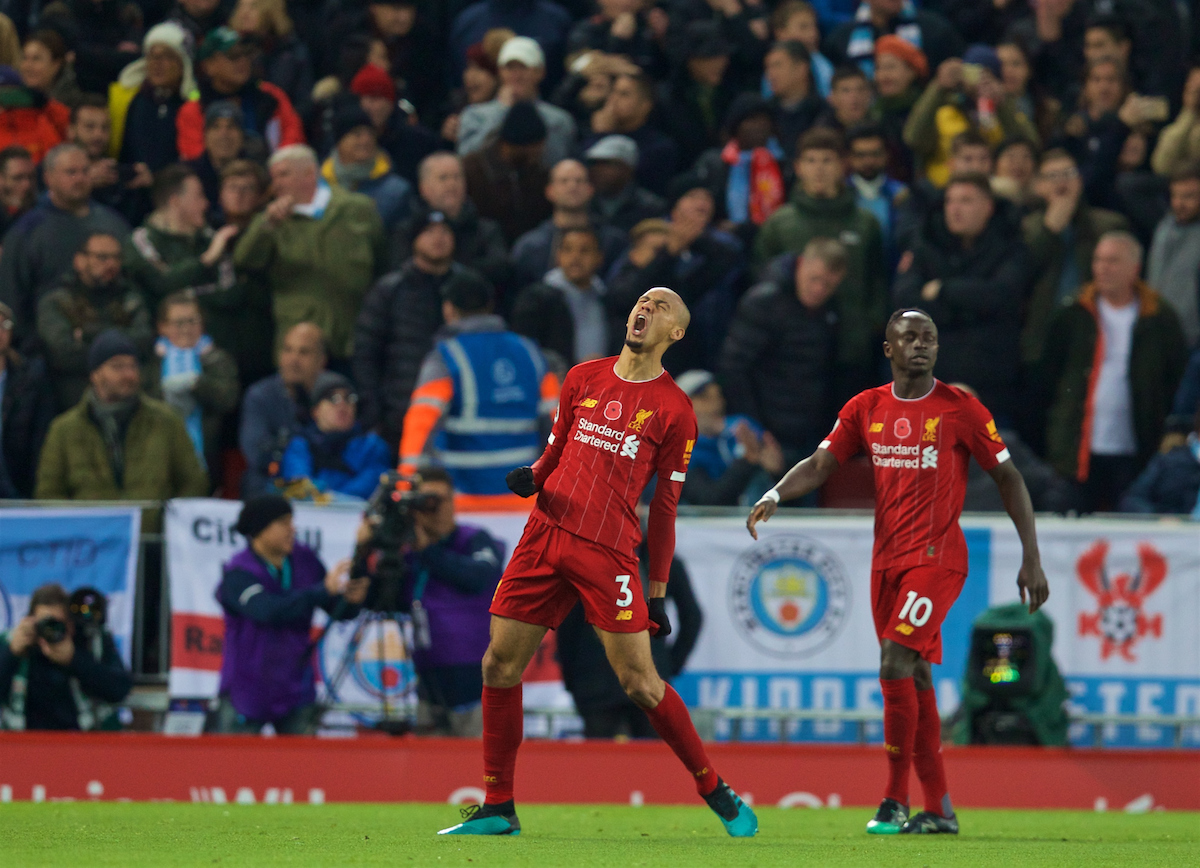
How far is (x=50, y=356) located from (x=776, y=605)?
5573 mm

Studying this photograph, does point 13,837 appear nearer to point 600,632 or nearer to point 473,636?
point 600,632

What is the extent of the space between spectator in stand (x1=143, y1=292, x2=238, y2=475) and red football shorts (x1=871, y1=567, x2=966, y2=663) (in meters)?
6.52

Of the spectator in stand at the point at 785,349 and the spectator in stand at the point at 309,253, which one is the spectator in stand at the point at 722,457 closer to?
the spectator in stand at the point at 785,349

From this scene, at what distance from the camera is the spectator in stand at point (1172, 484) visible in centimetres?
1266

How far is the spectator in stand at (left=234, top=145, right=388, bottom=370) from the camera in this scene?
1420 cm

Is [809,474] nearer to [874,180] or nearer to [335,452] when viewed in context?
[335,452]

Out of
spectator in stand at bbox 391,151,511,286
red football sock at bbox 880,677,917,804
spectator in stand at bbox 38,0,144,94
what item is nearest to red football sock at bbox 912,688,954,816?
red football sock at bbox 880,677,917,804

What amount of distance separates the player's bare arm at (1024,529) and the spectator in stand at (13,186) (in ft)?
29.0

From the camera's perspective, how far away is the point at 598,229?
48.1 ft

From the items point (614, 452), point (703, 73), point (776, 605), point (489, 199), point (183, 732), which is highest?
point (703, 73)

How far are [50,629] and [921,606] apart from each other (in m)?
5.51

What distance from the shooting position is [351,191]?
1522cm

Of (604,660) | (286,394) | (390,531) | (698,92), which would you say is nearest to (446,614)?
(390,531)

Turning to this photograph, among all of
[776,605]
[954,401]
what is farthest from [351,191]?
[954,401]
